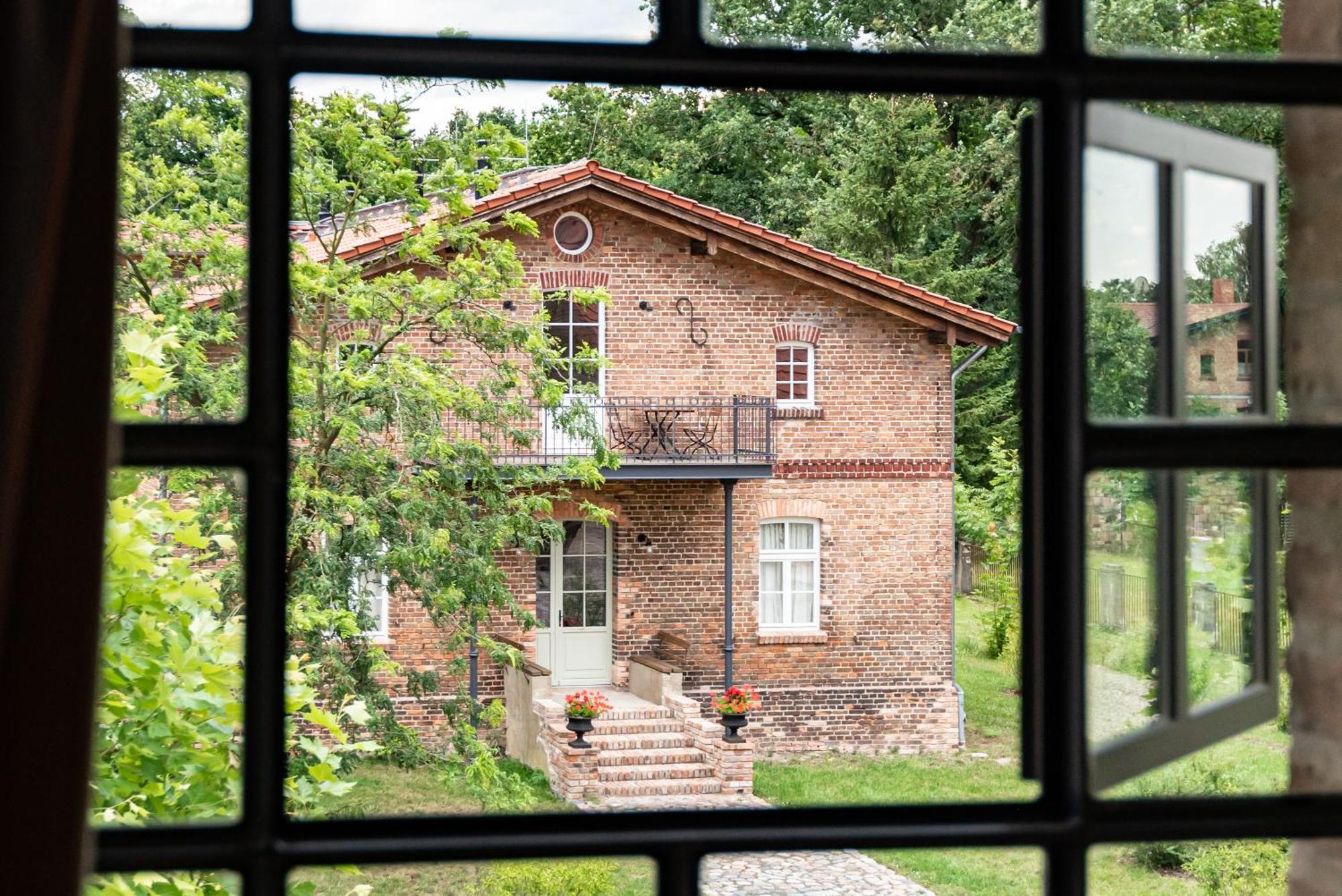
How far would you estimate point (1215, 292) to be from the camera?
690 mm

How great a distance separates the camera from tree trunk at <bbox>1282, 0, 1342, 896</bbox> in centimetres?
65

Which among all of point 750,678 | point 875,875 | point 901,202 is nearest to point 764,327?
point 750,678

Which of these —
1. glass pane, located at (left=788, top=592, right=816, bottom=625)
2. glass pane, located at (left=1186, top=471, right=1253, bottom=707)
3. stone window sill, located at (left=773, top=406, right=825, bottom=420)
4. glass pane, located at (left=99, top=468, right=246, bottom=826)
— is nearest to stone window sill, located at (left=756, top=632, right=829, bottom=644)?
glass pane, located at (left=788, top=592, right=816, bottom=625)

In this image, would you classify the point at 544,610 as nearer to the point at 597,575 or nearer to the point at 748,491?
the point at 597,575

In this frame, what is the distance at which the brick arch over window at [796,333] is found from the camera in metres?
9.85

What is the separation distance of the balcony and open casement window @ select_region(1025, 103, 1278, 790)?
7.91 metres

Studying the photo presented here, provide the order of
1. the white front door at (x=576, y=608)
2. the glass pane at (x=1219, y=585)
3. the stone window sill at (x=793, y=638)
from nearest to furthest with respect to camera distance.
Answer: the glass pane at (x=1219, y=585) < the white front door at (x=576, y=608) < the stone window sill at (x=793, y=638)

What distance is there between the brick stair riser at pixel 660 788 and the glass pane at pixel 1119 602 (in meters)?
7.94

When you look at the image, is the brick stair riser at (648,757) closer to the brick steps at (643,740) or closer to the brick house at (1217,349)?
the brick steps at (643,740)

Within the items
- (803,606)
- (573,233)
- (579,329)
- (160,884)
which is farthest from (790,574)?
(160,884)

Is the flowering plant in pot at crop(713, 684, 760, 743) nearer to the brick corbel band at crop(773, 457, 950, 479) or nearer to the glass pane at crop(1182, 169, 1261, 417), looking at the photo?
the brick corbel band at crop(773, 457, 950, 479)

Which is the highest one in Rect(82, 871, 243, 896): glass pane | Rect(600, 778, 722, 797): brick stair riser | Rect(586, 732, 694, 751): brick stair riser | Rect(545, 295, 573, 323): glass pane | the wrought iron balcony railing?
Rect(545, 295, 573, 323): glass pane

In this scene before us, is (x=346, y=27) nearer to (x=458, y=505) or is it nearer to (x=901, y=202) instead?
(x=458, y=505)


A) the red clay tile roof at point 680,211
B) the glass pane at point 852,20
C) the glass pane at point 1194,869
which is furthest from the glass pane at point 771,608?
the glass pane at point 852,20
